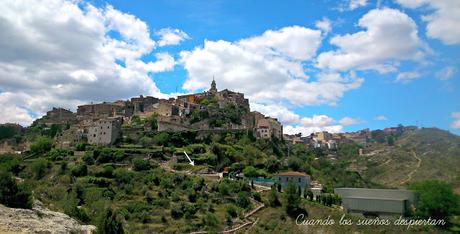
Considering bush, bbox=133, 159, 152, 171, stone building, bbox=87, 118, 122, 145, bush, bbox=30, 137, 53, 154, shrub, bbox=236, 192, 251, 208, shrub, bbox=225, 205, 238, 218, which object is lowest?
shrub, bbox=225, 205, 238, 218

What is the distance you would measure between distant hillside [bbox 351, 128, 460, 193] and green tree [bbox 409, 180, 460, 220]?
1596 centimetres

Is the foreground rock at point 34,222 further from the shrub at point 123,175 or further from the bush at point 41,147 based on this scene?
the bush at point 41,147

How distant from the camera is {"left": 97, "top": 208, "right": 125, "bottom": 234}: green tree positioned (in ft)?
63.3

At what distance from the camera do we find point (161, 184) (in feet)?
139

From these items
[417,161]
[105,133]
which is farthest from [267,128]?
[417,161]

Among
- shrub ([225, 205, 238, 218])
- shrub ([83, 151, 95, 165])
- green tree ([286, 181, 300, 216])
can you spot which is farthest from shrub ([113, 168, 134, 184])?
green tree ([286, 181, 300, 216])

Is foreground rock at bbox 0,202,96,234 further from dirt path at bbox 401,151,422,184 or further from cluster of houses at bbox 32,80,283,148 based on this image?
dirt path at bbox 401,151,422,184

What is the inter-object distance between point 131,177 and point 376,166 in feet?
159

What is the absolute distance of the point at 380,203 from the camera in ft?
121

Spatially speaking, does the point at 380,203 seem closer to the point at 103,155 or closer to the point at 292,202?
the point at 292,202

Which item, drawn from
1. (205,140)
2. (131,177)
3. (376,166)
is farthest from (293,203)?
(376,166)

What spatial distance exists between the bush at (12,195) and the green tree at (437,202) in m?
30.0

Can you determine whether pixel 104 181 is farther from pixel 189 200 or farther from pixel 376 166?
pixel 376 166

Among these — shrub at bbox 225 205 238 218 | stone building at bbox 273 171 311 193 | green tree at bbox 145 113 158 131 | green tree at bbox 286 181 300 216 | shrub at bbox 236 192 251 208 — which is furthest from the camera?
green tree at bbox 145 113 158 131
